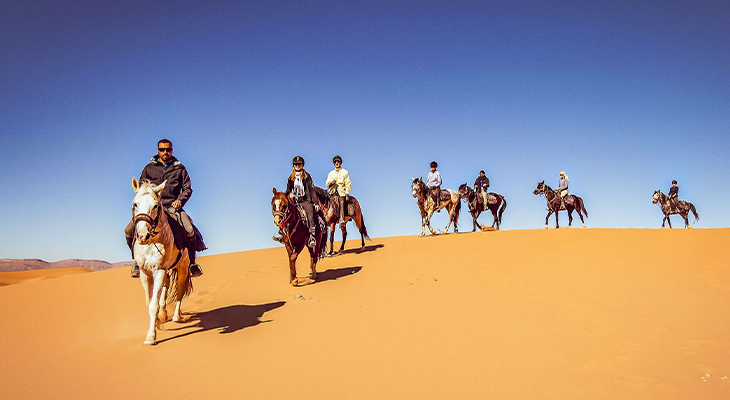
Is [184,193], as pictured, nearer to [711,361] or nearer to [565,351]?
[565,351]

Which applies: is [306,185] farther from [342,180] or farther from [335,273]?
[342,180]

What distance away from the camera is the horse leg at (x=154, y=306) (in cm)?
616

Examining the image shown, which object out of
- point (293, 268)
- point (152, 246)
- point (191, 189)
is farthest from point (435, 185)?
point (152, 246)

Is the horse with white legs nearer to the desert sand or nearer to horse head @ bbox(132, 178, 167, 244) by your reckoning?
the desert sand

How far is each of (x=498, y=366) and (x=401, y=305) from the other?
3079mm

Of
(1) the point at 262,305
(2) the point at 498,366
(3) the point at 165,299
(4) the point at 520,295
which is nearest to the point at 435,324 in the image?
(2) the point at 498,366

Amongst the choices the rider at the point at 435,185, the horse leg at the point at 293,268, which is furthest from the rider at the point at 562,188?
the horse leg at the point at 293,268

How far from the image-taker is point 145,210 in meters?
5.92

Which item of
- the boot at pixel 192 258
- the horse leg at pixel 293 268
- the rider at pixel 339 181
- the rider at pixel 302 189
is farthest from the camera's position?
the rider at pixel 339 181

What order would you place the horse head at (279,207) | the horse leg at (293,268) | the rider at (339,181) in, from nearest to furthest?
the horse head at (279,207), the horse leg at (293,268), the rider at (339,181)

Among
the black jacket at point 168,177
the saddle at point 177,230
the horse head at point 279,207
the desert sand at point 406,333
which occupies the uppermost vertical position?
the black jacket at point 168,177

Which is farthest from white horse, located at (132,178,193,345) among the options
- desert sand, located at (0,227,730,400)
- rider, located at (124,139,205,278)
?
desert sand, located at (0,227,730,400)

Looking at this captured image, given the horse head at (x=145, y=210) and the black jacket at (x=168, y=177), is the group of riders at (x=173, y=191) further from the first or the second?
the horse head at (x=145, y=210)

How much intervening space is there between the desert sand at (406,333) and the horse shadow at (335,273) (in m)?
0.07
